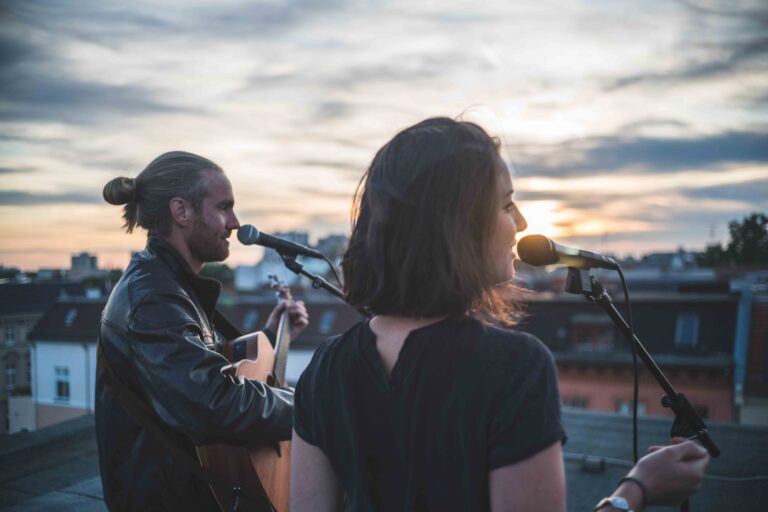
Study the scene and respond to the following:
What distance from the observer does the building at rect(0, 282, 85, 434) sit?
5684mm

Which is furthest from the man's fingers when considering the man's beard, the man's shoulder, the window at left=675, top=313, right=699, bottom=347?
the window at left=675, top=313, right=699, bottom=347

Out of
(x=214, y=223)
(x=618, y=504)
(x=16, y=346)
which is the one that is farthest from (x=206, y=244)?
(x=16, y=346)

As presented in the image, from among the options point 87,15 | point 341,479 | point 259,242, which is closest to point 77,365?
point 87,15

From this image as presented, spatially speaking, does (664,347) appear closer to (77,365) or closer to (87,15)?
(77,365)

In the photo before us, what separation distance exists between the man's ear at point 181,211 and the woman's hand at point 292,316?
2.59 ft

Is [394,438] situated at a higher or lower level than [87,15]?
lower

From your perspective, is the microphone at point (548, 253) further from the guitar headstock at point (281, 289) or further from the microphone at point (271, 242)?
the guitar headstock at point (281, 289)

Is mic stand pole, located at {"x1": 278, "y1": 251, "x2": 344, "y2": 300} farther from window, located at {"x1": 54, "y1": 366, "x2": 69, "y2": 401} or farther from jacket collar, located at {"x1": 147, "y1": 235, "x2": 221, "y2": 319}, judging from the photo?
window, located at {"x1": 54, "y1": 366, "x2": 69, "y2": 401}

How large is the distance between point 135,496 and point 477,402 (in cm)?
157

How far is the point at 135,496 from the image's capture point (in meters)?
2.16

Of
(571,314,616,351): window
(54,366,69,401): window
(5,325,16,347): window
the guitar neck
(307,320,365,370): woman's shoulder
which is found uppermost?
(307,320,365,370): woman's shoulder

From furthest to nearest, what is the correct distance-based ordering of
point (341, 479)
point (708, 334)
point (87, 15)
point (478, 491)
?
point (708, 334), point (87, 15), point (341, 479), point (478, 491)

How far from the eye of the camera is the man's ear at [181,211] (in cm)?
249

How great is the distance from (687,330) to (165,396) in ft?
71.7
